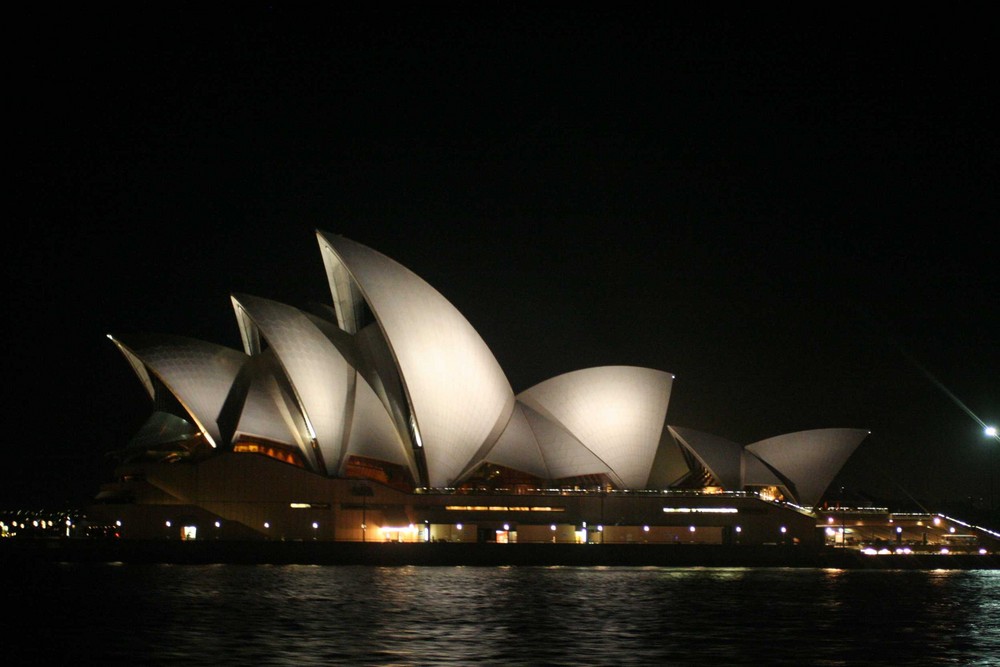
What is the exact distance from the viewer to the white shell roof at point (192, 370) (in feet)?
193

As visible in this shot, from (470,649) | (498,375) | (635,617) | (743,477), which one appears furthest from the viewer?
(743,477)

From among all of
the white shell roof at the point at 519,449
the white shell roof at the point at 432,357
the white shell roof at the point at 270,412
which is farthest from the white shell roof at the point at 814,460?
the white shell roof at the point at 270,412

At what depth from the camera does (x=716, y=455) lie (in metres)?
67.8

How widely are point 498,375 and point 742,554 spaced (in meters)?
15.3

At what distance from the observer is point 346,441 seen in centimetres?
6016

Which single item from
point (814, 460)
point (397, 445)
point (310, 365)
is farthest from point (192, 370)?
point (814, 460)

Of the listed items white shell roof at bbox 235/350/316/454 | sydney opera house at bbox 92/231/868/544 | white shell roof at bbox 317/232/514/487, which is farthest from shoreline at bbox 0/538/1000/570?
white shell roof at bbox 235/350/316/454

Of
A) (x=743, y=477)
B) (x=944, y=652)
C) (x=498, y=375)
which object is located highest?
(x=498, y=375)

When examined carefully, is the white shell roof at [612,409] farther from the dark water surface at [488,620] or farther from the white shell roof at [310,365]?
the dark water surface at [488,620]

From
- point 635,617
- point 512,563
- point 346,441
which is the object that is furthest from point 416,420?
point 635,617

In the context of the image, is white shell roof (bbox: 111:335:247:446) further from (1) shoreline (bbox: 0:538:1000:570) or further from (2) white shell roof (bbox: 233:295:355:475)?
(1) shoreline (bbox: 0:538:1000:570)

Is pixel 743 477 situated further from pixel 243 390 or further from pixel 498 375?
pixel 243 390

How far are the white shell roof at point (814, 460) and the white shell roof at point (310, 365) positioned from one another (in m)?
24.4

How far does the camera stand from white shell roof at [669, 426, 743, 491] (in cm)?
6731
